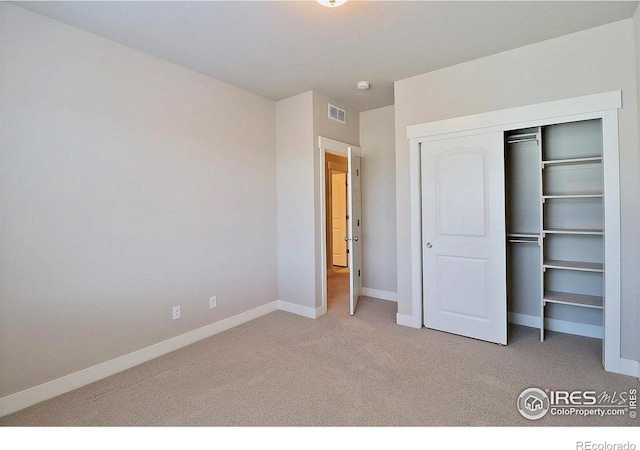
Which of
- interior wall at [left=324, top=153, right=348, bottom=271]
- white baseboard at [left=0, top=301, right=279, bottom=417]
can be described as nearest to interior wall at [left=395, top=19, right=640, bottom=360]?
white baseboard at [left=0, top=301, right=279, bottom=417]

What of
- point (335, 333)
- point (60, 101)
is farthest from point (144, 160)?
point (335, 333)

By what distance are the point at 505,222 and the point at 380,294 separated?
Result: 2.17 m

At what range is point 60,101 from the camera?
90.4 inches

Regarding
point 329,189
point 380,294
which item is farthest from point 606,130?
point 329,189

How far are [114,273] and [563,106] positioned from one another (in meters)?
3.97

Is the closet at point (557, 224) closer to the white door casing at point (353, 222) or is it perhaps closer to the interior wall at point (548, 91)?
the interior wall at point (548, 91)

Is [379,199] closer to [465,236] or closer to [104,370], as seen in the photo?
[465,236]

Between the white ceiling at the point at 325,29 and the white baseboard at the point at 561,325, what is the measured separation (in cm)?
272

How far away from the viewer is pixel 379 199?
461cm

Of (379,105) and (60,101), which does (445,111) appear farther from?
(60,101)

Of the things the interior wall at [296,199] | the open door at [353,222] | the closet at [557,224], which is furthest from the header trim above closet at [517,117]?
the interior wall at [296,199]

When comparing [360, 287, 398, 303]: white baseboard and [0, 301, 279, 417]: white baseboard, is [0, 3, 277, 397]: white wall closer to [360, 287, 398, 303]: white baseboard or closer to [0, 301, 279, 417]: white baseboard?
[0, 301, 279, 417]: white baseboard

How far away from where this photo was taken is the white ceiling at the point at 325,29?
219 cm
